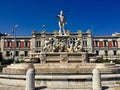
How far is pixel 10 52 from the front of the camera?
86.4 meters

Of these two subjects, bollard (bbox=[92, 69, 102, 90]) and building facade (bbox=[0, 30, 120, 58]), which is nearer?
bollard (bbox=[92, 69, 102, 90])

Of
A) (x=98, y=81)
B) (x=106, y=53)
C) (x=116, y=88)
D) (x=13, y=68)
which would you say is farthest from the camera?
(x=106, y=53)

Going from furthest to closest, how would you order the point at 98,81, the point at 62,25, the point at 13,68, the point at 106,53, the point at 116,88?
1. the point at 106,53
2. the point at 62,25
3. the point at 13,68
4. the point at 116,88
5. the point at 98,81

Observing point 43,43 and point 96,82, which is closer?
point 96,82

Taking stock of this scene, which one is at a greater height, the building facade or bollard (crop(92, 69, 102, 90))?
the building facade

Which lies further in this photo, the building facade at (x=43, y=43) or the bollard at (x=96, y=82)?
the building facade at (x=43, y=43)

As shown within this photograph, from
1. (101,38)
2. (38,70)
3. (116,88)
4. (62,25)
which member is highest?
(101,38)

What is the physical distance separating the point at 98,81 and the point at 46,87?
122 inches

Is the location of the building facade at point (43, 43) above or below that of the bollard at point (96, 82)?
above

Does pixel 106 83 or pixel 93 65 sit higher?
pixel 93 65

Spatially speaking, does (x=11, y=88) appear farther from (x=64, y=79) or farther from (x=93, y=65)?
(x=93, y=65)

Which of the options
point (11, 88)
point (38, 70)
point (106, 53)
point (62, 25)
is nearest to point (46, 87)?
point (11, 88)

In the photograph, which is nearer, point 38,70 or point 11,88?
point 11,88

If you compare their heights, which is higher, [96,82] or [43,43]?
[43,43]
